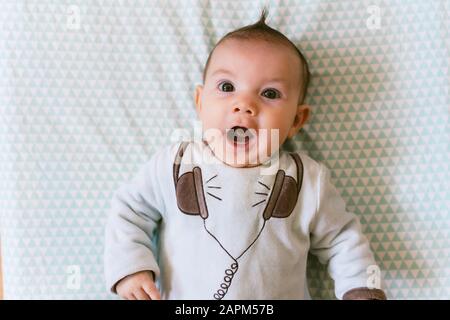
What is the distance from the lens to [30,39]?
1083mm

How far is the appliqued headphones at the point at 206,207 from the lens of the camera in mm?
975

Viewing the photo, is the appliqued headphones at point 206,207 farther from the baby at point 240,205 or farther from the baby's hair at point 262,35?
the baby's hair at point 262,35

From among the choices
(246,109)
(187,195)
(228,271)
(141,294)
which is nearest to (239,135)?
(246,109)

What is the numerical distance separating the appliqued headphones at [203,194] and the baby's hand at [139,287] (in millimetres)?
148

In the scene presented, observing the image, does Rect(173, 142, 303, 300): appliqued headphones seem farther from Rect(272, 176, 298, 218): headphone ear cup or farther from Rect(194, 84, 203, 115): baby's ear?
Rect(194, 84, 203, 115): baby's ear

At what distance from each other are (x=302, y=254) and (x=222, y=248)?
6.4 inches

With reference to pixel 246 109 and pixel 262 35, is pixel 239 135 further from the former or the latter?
pixel 262 35

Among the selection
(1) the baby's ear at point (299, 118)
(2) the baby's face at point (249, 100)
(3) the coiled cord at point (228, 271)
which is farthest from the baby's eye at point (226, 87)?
(3) the coiled cord at point (228, 271)

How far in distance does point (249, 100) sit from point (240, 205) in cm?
19

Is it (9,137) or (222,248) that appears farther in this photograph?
(9,137)

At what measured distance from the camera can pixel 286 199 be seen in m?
0.99

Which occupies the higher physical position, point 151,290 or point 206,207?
point 206,207
